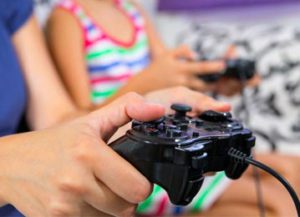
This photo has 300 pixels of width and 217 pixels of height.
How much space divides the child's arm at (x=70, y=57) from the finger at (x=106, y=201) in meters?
0.49

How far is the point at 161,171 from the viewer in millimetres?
326

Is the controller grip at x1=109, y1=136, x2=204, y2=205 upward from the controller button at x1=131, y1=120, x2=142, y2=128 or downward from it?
downward

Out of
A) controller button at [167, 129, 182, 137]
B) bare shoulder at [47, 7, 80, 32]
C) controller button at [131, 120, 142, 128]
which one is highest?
bare shoulder at [47, 7, 80, 32]

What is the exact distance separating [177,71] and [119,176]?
0.43 metres

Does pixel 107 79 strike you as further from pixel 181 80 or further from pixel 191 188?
pixel 191 188

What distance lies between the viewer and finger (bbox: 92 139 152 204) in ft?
1.03

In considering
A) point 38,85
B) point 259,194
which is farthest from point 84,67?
point 259,194

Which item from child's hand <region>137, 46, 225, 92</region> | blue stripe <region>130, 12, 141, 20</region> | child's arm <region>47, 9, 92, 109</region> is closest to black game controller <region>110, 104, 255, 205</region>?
child's hand <region>137, 46, 225, 92</region>

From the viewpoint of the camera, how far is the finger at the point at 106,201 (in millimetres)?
317

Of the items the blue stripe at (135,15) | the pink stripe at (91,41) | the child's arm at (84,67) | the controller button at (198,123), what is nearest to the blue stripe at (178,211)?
the child's arm at (84,67)

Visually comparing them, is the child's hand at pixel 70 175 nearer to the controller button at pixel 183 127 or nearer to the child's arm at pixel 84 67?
the controller button at pixel 183 127

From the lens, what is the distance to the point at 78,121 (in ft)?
1.15

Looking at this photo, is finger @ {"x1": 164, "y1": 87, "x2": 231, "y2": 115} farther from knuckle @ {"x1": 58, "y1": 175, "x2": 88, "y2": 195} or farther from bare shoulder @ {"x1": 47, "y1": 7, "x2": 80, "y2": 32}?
bare shoulder @ {"x1": 47, "y1": 7, "x2": 80, "y2": 32}

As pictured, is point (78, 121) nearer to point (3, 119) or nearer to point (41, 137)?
point (41, 137)
